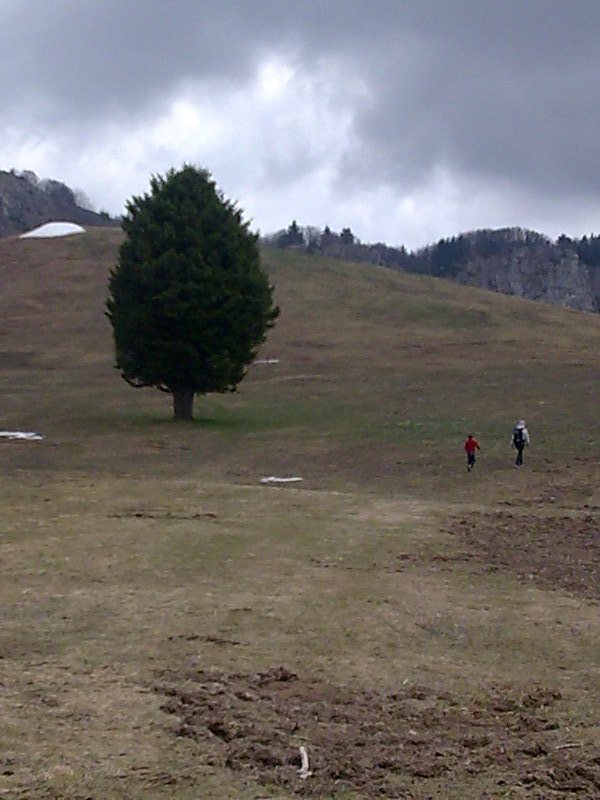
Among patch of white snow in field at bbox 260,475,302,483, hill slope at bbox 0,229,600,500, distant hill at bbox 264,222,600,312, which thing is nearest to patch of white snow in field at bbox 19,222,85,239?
hill slope at bbox 0,229,600,500

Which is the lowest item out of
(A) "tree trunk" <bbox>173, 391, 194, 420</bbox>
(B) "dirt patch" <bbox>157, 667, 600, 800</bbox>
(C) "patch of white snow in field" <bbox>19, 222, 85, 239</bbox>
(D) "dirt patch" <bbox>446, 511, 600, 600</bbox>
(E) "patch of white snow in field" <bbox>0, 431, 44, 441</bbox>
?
(D) "dirt patch" <bbox>446, 511, 600, 600</bbox>

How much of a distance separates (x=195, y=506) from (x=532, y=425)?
65.1 ft

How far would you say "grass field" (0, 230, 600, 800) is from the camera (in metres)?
7.26

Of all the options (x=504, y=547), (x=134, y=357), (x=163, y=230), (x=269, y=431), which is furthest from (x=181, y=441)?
(x=504, y=547)

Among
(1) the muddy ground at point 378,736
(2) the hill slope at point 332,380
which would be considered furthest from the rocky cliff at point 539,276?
(1) the muddy ground at point 378,736

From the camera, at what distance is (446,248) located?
195750mm

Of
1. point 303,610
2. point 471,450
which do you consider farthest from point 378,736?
point 471,450

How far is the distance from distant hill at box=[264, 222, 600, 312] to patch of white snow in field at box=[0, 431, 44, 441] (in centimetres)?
13844

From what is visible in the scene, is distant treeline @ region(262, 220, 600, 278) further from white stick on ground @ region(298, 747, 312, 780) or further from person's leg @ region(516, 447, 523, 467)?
white stick on ground @ region(298, 747, 312, 780)

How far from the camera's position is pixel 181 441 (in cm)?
3678

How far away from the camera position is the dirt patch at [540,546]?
15.3 metres

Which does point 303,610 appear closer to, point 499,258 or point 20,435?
point 20,435

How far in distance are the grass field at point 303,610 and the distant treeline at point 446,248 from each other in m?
148

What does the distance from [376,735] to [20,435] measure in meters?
31.5
